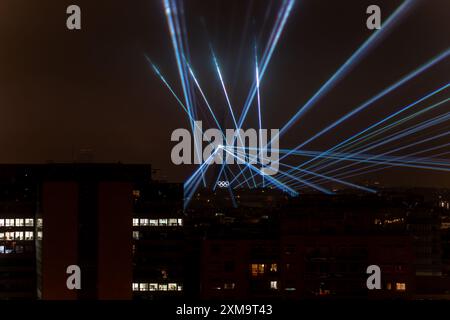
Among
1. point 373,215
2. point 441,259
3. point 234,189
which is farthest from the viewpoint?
point 234,189

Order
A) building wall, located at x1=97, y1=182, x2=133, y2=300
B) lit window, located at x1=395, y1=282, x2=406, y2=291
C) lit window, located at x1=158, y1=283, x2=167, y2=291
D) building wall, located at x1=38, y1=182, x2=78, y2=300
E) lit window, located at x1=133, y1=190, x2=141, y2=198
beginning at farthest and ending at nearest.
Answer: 1. lit window, located at x1=133, y1=190, x2=141, y2=198
2. lit window, located at x1=158, y1=283, x2=167, y2=291
3. building wall, located at x1=97, y1=182, x2=133, y2=300
4. building wall, located at x1=38, y1=182, x2=78, y2=300
5. lit window, located at x1=395, y1=282, x2=406, y2=291

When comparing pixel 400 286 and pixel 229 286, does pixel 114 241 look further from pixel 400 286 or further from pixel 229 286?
pixel 400 286

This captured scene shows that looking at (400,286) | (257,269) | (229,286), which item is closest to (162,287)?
(229,286)

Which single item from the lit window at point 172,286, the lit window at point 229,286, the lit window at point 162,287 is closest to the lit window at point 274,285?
the lit window at point 229,286

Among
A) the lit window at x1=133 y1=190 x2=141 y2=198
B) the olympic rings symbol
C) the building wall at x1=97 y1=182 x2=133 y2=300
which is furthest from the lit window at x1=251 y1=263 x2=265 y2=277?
the olympic rings symbol

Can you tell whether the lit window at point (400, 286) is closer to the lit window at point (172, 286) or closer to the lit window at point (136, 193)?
the lit window at point (172, 286)

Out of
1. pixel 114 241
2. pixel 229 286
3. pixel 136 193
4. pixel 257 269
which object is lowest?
pixel 229 286

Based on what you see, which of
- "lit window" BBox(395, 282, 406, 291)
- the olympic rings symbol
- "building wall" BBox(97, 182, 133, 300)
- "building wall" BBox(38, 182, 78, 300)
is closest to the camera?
"lit window" BBox(395, 282, 406, 291)

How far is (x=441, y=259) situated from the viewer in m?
18.6

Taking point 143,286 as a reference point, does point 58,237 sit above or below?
above

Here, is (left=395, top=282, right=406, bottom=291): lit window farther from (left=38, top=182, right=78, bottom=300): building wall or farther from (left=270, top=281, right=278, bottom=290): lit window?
(left=38, top=182, right=78, bottom=300): building wall
